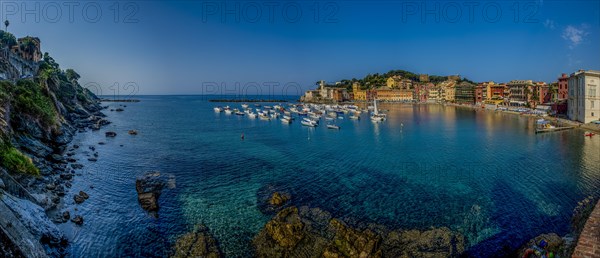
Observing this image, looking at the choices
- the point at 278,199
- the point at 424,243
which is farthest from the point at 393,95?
the point at 424,243

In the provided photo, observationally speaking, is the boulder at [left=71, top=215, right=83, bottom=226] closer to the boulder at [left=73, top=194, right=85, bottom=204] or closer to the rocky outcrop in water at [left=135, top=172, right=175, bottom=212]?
the boulder at [left=73, top=194, right=85, bottom=204]

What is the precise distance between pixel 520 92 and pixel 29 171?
377 feet

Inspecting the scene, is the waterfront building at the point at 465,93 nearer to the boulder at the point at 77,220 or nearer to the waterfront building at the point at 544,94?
the waterfront building at the point at 544,94

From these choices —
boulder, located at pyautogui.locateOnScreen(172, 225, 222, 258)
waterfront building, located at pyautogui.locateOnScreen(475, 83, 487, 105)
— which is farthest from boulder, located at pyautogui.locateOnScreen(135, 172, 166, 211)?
waterfront building, located at pyautogui.locateOnScreen(475, 83, 487, 105)

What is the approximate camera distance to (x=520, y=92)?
320 ft

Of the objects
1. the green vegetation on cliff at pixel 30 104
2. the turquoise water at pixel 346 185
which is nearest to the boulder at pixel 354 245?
the turquoise water at pixel 346 185

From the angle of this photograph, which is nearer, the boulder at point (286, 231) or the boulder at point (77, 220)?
the boulder at point (286, 231)

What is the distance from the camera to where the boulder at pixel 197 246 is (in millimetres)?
14680

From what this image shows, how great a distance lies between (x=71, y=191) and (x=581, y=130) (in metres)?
68.5

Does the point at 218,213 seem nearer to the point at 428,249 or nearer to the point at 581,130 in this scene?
the point at 428,249

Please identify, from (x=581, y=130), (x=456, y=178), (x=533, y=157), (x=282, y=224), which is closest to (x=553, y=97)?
(x=581, y=130)

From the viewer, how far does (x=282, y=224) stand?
1625cm

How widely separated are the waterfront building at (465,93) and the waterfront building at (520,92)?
27.3 m

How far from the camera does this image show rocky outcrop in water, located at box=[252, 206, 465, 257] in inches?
567
